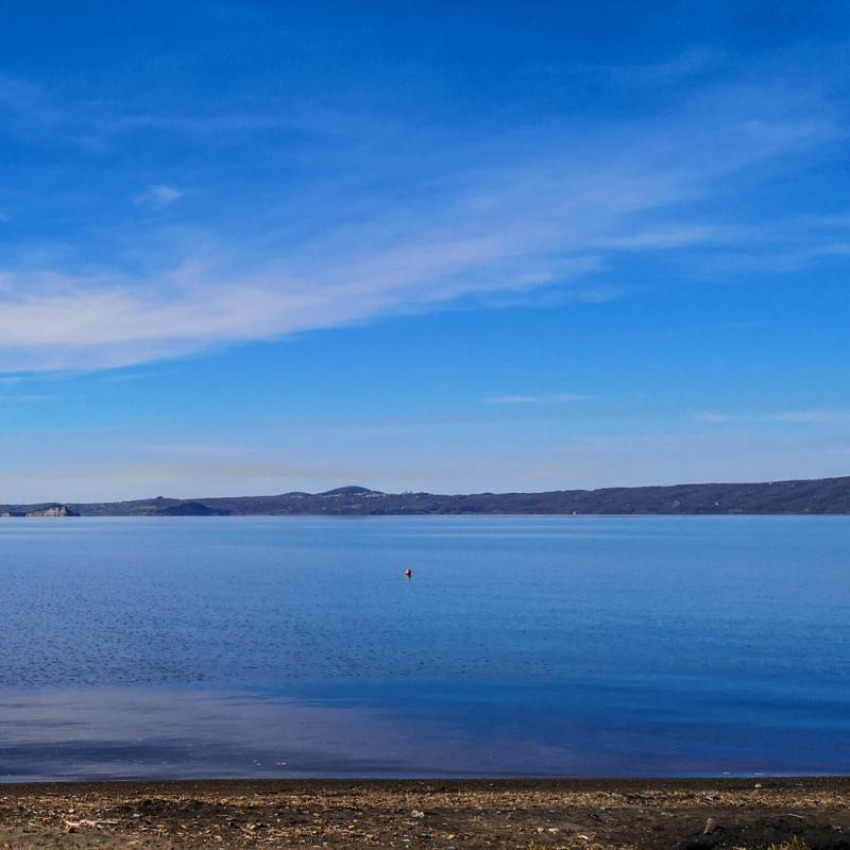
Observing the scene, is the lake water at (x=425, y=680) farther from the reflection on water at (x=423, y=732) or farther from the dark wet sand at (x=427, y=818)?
the dark wet sand at (x=427, y=818)

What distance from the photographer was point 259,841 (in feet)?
45.5

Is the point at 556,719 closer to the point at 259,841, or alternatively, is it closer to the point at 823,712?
the point at 823,712

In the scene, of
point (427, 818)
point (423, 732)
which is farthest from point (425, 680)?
point (427, 818)

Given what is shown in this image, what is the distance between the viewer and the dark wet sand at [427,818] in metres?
14.0

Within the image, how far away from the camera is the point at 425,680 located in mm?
35219

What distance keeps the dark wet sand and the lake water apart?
4.07 metres

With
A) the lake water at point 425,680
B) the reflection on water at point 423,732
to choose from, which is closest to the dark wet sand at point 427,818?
the reflection on water at point 423,732

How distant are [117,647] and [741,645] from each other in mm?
26580

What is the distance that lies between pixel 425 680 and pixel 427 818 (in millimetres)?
19620

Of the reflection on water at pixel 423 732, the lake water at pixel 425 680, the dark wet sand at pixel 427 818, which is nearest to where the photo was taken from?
the dark wet sand at pixel 427 818

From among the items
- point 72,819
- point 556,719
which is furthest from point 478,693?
point 72,819

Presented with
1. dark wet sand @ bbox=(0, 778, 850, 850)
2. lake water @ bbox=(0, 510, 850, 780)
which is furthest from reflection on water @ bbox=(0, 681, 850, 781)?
dark wet sand @ bbox=(0, 778, 850, 850)

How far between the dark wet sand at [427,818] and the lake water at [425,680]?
407 centimetres

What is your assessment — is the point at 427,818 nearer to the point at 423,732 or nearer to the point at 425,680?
the point at 423,732
